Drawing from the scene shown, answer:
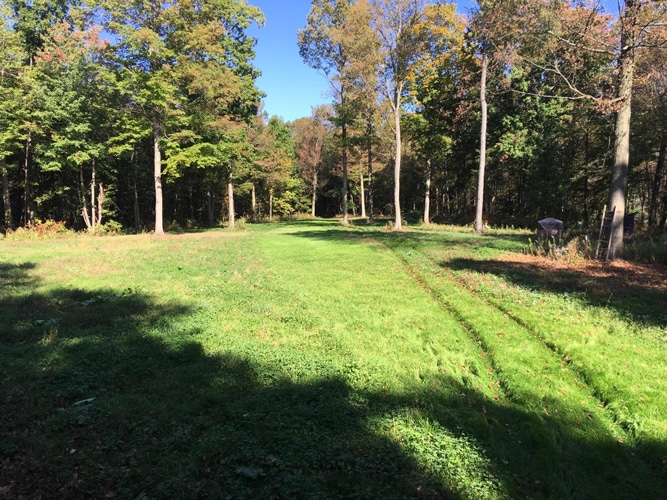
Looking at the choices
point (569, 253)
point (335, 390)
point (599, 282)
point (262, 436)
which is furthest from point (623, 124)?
point (262, 436)

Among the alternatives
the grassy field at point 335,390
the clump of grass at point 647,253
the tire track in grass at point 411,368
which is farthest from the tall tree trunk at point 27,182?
the clump of grass at point 647,253

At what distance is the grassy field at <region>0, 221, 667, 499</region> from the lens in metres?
3.12

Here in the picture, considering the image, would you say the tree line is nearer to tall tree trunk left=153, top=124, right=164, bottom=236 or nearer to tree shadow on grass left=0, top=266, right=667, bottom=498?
tall tree trunk left=153, top=124, right=164, bottom=236

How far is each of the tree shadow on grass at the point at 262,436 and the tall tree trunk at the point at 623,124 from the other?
899cm

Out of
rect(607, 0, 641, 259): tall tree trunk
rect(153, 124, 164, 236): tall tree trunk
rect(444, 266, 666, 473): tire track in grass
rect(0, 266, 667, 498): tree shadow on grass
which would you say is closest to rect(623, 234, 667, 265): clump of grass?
rect(607, 0, 641, 259): tall tree trunk

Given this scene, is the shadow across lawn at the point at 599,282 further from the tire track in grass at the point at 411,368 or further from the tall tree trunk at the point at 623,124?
the tire track in grass at the point at 411,368

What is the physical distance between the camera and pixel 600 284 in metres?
8.50

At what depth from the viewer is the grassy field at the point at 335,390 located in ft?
10.3

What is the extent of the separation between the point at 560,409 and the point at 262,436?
3.18 m

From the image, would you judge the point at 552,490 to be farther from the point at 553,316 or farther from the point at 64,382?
the point at 64,382

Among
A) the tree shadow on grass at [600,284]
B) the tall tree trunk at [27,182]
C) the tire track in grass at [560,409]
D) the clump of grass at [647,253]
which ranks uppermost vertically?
the tall tree trunk at [27,182]

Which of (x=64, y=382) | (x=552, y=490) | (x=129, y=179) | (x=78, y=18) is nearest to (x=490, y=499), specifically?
(x=552, y=490)

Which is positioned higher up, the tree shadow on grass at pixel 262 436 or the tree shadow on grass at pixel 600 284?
the tree shadow on grass at pixel 600 284

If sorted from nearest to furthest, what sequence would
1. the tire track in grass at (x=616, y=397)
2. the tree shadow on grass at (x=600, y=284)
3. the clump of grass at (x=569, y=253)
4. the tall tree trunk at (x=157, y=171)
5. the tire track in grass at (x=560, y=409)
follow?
the tire track in grass at (x=560, y=409)
the tire track in grass at (x=616, y=397)
the tree shadow on grass at (x=600, y=284)
the clump of grass at (x=569, y=253)
the tall tree trunk at (x=157, y=171)
